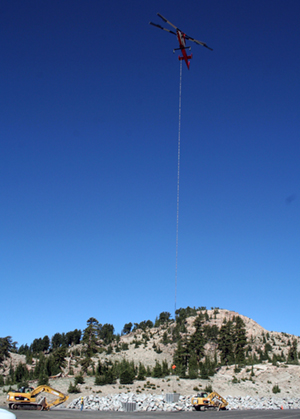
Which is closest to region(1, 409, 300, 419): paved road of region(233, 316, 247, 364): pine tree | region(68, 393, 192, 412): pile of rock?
region(68, 393, 192, 412): pile of rock

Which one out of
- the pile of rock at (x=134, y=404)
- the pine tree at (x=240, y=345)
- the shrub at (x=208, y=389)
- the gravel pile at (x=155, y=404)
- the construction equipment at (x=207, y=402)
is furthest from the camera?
the pine tree at (x=240, y=345)

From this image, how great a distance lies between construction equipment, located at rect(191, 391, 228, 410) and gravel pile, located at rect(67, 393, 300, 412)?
1745mm

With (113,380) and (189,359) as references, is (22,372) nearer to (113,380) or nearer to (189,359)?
(113,380)

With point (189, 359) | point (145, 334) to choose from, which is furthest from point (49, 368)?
point (145, 334)

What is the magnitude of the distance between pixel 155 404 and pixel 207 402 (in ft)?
24.5

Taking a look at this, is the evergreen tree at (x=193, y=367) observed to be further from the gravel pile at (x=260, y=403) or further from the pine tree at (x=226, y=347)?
the gravel pile at (x=260, y=403)

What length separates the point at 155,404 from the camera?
166 feet

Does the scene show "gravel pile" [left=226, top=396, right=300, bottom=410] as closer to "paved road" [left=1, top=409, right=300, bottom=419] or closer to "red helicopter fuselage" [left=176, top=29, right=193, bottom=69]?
"paved road" [left=1, top=409, right=300, bottom=419]

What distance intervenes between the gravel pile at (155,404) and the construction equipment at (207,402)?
1745mm

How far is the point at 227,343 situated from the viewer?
4122 inches

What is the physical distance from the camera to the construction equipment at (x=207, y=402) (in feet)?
166

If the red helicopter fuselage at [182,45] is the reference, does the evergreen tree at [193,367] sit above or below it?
below

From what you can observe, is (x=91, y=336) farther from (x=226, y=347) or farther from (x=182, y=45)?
(x=182, y=45)

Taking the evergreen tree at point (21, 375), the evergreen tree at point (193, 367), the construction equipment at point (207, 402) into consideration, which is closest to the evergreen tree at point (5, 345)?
the evergreen tree at point (21, 375)
